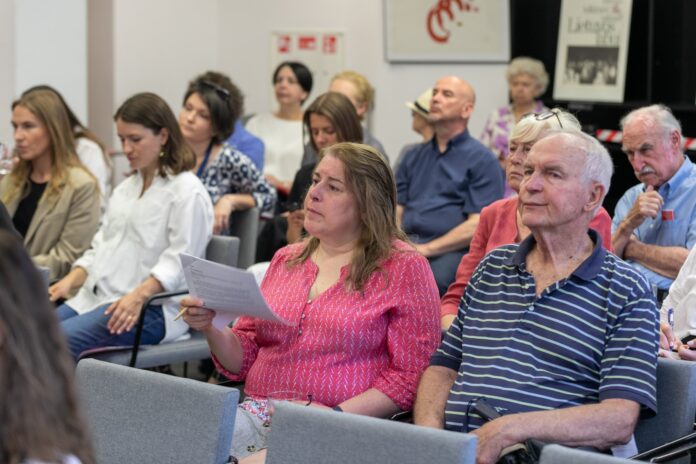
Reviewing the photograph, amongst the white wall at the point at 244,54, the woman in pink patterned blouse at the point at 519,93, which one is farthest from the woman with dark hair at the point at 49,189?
the woman in pink patterned blouse at the point at 519,93

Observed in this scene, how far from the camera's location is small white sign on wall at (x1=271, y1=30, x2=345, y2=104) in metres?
8.70

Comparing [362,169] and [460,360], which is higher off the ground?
[362,169]

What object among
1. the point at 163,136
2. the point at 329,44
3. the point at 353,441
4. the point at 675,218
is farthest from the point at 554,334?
the point at 329,44

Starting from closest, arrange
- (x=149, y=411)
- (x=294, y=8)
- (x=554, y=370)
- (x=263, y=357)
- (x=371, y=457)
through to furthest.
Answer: (x=371, y=457), (x=149, y=411), (x=554, y=370), (x=263, y=357), (x=294, y=8)

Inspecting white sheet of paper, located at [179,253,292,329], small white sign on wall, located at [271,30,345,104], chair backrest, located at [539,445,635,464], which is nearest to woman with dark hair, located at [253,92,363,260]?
white sheet of paper, located at [179,253,292,329]

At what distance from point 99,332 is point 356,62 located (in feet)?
16.0

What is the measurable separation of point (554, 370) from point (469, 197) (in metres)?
2.33

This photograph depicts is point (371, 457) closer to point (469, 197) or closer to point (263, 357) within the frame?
point (263, 357)

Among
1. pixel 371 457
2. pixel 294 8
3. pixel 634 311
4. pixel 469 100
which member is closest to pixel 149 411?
pixel 371 457

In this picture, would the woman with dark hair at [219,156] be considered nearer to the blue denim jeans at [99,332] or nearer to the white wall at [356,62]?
→ the blue denim jeans at [99,332]

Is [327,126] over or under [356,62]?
under

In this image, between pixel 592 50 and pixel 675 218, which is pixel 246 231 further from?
pixel 592 50

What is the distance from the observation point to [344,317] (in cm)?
299

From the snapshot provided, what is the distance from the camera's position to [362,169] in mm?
3154
